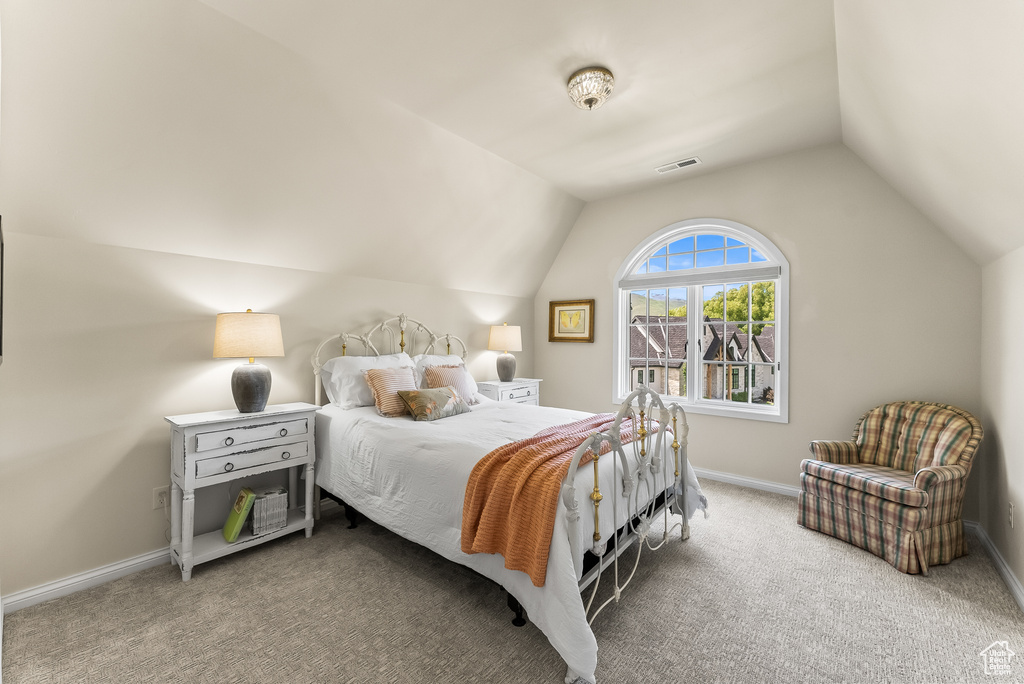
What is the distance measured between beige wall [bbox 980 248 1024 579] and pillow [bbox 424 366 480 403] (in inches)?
126

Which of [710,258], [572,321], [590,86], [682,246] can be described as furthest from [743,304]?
[590,86]

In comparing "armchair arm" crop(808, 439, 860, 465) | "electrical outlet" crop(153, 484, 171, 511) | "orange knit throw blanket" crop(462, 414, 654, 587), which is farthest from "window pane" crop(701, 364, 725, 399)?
"electrical outlet" crop(153, 484, 171, 511)

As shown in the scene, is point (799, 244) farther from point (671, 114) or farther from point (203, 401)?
point (203, 401)

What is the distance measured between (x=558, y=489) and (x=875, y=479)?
2.17 metres

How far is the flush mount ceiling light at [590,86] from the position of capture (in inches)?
94.7

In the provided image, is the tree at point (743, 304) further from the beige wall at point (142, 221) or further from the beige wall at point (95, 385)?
the beige wall at point (95, 385)

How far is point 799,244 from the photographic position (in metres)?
3.58

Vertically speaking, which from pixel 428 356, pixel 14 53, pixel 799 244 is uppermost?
pixel 14 53

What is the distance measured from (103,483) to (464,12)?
305cm

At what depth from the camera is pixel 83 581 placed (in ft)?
7.52

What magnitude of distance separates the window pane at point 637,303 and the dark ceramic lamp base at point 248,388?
11.3ft

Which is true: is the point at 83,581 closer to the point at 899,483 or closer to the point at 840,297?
the point at 899,483

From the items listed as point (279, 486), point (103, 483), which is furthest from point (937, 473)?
point (103, 483)

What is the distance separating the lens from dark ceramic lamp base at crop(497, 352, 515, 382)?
176 inches
